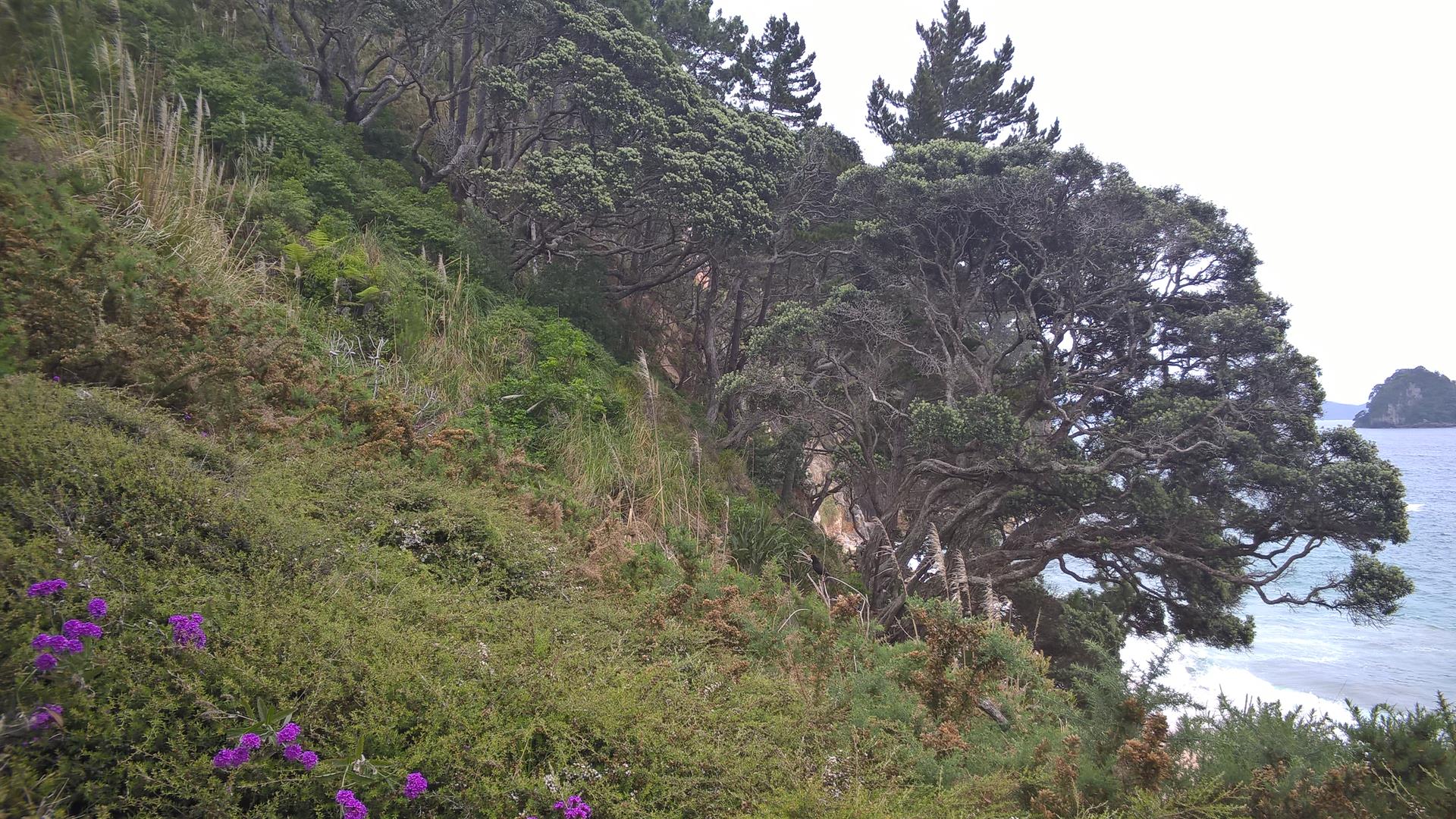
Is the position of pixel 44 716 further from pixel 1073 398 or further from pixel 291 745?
pixel 1073 398

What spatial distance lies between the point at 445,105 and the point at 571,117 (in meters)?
4.20

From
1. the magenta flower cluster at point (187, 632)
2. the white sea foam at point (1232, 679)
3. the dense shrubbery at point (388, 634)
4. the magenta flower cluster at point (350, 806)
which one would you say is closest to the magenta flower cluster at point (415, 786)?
the dense shrubbery at point (388, 634)

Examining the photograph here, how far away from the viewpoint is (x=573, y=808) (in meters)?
2.27

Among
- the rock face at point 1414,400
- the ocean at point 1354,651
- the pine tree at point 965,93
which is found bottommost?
the ocean at point 1354,651

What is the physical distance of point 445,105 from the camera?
14.7m

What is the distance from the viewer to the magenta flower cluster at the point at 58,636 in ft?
6.52

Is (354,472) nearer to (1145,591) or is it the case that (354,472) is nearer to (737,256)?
(737,256)

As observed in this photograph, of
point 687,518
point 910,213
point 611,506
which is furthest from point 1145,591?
point 611,506

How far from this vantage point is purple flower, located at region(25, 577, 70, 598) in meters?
2.16

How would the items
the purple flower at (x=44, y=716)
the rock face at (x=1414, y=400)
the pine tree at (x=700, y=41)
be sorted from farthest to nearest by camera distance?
the rock face at (x=1414, y=400) → the pine tree at (x=700, y=41) → the purple flower at (x=44, y=716)

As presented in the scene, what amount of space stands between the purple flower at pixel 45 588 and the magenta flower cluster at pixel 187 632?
1.02 feet

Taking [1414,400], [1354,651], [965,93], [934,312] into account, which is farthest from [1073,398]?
[1414,400]

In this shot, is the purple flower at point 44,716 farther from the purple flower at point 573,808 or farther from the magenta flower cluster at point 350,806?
the purple flower at point 573,808

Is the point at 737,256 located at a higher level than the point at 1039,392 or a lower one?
higher
